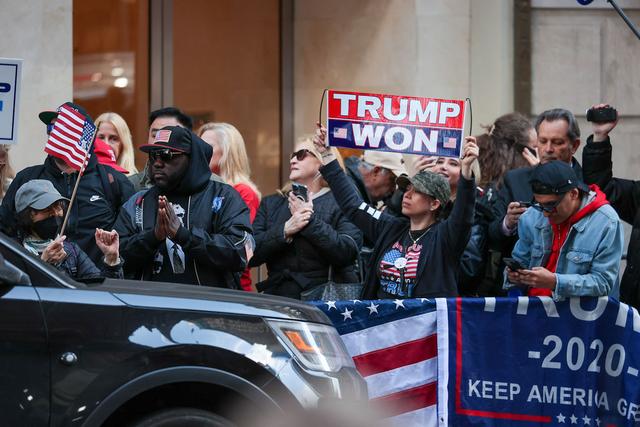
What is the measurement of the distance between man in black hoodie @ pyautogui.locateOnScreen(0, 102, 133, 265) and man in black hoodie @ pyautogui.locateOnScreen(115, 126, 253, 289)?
435mm

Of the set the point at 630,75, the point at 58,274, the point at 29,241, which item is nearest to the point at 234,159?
the point at 29,241

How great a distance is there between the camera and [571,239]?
8148 mm

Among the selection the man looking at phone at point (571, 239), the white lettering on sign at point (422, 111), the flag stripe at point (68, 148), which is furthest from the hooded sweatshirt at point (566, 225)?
the flag stripe at point (68, 148)

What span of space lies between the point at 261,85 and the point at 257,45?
1.45 ft

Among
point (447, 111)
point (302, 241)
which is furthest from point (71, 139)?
point (447, 111)

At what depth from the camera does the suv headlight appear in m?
6.11

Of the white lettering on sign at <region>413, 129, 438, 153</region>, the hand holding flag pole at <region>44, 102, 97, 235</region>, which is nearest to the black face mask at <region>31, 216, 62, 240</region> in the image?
the hand holding flag pole at <region>44, 102, 97, 235</region>

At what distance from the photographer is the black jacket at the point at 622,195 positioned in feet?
28.7

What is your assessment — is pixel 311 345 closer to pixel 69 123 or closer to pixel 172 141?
pixel 172 141

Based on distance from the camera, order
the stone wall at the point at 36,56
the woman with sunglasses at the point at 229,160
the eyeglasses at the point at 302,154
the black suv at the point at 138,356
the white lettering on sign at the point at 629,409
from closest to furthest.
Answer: the black suv at the point at 138,356 → the white lettering on sign at the point at 629,409 → the eyeglasses at the point at 302,154 → the woman with sunglasses at the point at 229,160 → the stone wall at the point at 36,56

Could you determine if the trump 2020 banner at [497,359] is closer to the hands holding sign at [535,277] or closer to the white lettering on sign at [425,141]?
the hands holding sign at [535,277]

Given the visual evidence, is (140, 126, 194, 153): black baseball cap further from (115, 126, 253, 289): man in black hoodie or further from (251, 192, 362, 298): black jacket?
(251, 192, 362, 298): black jacket

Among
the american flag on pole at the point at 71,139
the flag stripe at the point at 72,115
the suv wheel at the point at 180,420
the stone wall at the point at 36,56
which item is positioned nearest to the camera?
the suv wheel at the point at 180,420

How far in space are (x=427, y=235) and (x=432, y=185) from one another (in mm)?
328
